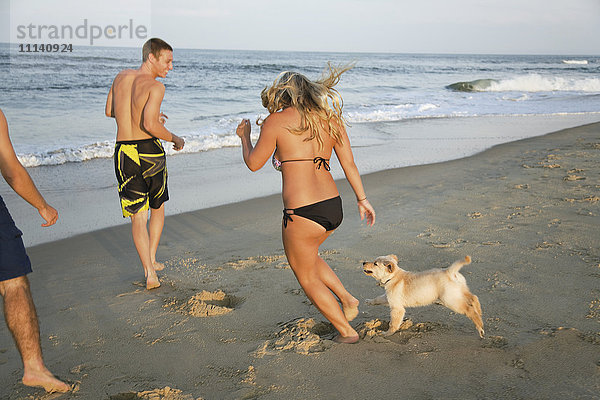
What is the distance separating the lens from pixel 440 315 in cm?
363

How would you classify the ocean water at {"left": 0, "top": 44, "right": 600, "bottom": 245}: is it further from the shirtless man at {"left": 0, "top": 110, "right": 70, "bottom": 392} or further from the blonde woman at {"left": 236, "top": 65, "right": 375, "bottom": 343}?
the shirtless man at {"left": 0, "top": 110, "right": 70, "bottom": 392}

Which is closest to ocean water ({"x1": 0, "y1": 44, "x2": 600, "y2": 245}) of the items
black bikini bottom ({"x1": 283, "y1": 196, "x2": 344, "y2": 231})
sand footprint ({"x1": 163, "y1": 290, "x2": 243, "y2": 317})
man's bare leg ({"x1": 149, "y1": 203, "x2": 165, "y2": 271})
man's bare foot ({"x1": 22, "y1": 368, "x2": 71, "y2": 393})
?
black bikini bottom ({"x1": 283, "y1": 196, "x2": 344, "y2": 231})

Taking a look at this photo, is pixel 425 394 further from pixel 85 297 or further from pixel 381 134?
pixel 381 134

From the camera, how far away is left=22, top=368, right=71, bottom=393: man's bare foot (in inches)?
104

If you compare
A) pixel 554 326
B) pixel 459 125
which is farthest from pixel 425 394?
pixel 459 125

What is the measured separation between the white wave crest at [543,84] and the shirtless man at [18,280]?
106ft

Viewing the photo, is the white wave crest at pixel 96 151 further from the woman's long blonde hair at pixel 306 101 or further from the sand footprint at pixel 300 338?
the woman's long blonde hair at pixel 306 101

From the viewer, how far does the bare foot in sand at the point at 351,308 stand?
3.41 meters

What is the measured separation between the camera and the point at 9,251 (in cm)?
254

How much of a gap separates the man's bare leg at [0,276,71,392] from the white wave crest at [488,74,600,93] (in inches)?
1275

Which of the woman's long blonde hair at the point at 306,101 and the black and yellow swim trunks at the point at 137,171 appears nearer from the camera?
the woman's long blonde hair at the point at 306,101

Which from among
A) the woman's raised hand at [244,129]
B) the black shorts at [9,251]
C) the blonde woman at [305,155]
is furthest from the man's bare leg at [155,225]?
the black shorts at [9,251]

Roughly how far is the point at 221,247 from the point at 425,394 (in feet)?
10.4

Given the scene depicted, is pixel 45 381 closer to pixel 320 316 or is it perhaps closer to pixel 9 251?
pixel 9 251
